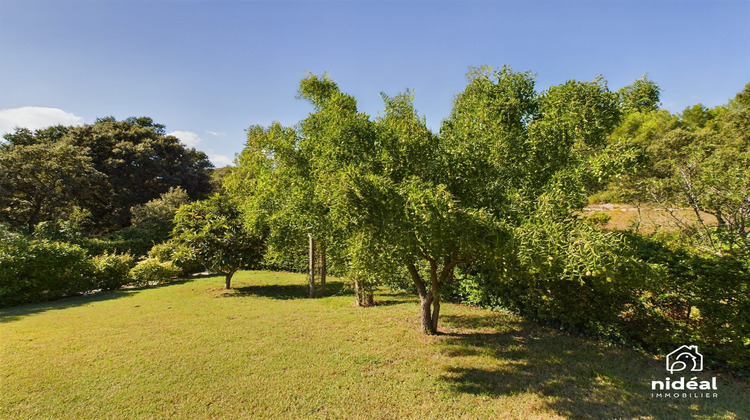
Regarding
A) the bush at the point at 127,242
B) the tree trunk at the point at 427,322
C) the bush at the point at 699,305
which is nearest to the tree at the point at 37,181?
the bush at the point at 127,242

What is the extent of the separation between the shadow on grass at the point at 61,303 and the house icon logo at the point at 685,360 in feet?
49.5

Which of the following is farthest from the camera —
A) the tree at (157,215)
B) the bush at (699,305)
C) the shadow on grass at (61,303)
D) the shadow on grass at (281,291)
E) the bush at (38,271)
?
the tree at (157,215)

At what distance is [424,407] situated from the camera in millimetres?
4223

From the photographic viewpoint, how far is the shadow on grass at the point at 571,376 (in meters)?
4.17

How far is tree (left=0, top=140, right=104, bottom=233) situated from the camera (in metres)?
17.7

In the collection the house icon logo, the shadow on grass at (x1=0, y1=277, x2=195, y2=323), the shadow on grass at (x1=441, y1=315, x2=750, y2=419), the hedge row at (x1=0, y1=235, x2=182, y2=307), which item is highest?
the hedge row at (x1=0, y1=235, x2=182, y2=307)

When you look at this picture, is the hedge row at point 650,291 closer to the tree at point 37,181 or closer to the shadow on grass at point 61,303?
the shadow on grass at point 61,303

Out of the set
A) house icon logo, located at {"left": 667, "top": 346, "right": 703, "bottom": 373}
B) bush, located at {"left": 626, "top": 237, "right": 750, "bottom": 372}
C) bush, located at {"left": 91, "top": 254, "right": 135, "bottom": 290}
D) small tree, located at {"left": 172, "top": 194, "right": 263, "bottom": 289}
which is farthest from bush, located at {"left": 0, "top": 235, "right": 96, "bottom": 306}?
house icon logo, located at {"left": 667, "top": 346, "right": 703, "bottom": 373}

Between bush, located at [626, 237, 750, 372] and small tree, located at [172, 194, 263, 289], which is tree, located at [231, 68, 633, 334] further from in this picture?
small tree, located at [172, 194, 263, 289]

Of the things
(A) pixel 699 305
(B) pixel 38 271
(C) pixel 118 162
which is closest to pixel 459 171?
(A) pixel 699 305

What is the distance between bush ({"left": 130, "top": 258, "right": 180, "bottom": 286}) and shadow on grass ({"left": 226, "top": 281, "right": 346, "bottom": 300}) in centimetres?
486

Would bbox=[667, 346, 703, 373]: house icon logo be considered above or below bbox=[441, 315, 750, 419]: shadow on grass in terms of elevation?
above

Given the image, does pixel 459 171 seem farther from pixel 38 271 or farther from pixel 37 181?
pixel 37 181

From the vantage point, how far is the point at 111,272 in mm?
13508
